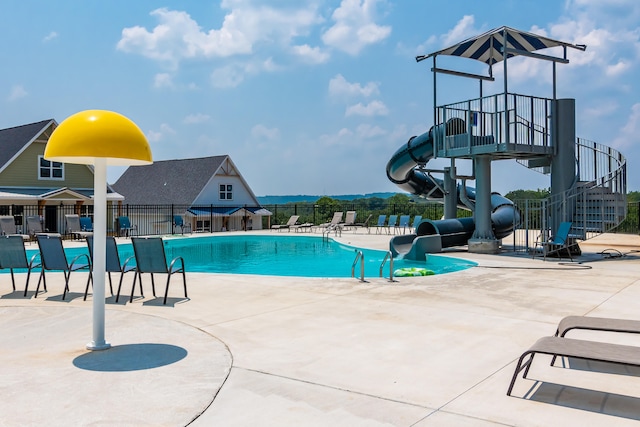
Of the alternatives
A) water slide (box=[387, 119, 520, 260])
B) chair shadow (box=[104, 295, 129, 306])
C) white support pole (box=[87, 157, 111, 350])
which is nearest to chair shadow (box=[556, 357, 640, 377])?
white support pole (box=[87, 157, 111, 350])

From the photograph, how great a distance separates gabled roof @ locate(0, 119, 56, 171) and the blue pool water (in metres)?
9.74

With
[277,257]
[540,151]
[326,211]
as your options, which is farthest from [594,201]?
[326,211]

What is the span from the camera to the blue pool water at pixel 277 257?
47.1 ft

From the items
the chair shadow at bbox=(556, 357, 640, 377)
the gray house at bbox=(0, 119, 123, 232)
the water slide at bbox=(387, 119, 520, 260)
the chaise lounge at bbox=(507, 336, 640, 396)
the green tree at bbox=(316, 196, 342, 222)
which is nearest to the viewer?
the chaise lounge at bbox=(507, 336, 640, 396)

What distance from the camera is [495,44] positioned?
1628cm

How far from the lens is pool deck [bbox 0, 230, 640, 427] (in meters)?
3.63

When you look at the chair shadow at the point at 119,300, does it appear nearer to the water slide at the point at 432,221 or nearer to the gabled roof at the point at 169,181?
the water slide at the point at 432,221

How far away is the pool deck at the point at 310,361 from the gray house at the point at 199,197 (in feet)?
78.0

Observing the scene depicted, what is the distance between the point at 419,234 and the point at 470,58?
617 centimetres

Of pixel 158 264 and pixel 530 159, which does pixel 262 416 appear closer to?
pixel 158 264

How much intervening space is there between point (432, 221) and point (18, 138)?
22.3m

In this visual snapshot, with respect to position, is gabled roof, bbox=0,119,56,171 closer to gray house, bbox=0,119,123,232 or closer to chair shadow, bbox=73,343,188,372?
gray house, bbox=0,119,123,232

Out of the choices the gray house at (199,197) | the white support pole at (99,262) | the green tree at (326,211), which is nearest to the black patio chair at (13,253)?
the white support pole at (99,262)

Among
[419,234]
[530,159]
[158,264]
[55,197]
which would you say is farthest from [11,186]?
[530,159]
